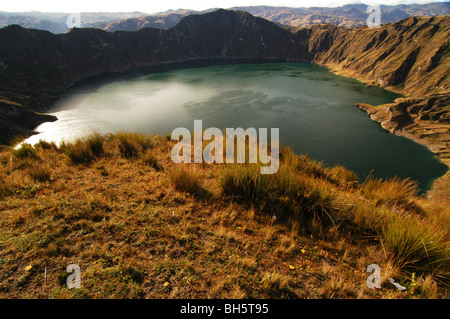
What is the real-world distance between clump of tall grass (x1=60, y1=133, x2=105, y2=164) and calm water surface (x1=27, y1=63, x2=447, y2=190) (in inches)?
323

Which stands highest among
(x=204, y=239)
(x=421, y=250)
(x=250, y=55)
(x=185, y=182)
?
(x=250, y=55)

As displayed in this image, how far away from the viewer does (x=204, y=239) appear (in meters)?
3.68

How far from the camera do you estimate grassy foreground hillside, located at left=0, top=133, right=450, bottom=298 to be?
2.88m

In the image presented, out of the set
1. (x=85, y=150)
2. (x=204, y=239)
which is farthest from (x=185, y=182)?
(x=85, y=150)

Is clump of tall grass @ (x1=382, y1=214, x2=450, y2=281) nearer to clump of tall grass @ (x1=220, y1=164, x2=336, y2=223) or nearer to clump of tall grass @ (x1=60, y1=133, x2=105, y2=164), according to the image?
clump of tall grass @ (x1=220, y1=164, x2=336, y2=223)

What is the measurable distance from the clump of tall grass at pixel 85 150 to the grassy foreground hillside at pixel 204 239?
2.84 ft

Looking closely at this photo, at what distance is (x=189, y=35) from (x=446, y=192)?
139573 mm

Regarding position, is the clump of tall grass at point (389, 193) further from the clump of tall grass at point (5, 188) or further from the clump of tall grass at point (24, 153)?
the clump of tall grass at point (24, 153)

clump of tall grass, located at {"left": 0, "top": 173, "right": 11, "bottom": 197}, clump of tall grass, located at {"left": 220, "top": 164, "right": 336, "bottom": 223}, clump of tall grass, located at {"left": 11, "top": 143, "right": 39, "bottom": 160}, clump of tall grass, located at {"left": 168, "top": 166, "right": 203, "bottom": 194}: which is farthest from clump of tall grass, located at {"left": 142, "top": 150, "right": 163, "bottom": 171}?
clump of tall grass, located at {"left": 11, "top": 143, "right": 39, "bottom": 160}

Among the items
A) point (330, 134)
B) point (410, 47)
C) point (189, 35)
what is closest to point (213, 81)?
point (330, 134)

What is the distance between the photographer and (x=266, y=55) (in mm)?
124438

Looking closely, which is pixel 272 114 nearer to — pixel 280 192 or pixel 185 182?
pixel 280 192

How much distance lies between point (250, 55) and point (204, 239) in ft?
455

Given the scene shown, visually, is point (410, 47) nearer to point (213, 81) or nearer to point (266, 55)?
point (213, 81)
